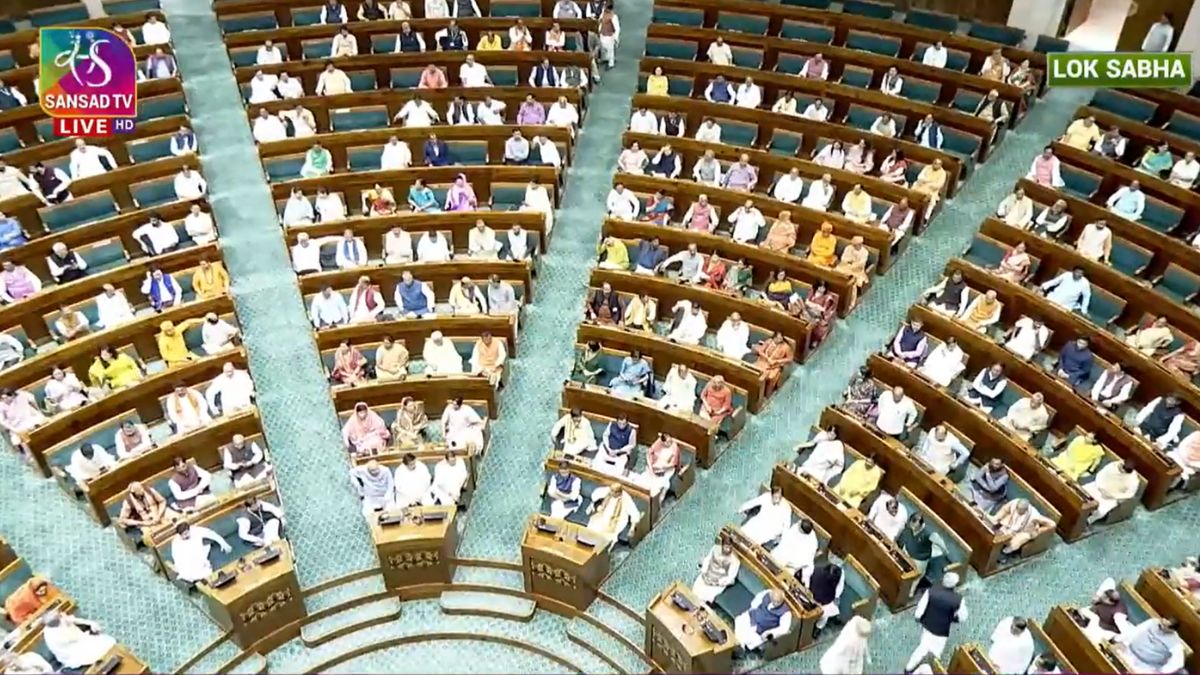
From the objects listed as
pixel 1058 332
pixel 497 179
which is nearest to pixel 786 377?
pixel 1058 332

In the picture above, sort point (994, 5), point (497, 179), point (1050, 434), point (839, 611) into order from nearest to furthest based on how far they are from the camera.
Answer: point (839, 611), point (1050, 434), point (497, 179), point (994, 5)

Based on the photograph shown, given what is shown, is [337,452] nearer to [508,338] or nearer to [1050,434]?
[508,338]

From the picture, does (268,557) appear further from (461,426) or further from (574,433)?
(574,433)

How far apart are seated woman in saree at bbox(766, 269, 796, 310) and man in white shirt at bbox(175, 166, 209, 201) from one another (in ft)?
19.6

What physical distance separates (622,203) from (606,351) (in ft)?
7.17

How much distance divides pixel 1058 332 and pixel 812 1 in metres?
6.47

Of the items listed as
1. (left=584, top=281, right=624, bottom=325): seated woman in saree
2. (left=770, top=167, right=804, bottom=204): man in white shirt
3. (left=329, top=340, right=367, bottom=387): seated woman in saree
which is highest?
(left=770, top=167, right=804, bottom=204): man in white shirt

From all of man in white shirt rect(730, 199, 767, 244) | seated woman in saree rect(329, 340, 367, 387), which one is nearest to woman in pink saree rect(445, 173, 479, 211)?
seated woman in saree rect(329, 340, 367, 387)

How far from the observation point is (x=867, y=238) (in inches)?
395

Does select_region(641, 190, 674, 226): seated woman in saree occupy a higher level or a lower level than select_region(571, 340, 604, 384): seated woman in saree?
higher

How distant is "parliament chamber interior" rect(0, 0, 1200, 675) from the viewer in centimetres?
732

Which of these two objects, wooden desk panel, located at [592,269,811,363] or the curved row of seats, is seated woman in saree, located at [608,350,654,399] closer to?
wooden desk panel, located at [592,269,811,363]

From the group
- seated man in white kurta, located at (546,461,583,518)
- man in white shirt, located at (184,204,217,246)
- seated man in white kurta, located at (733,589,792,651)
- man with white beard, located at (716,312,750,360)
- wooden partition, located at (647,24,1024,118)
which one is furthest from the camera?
wooden partition, located at (647,24,1024,118)

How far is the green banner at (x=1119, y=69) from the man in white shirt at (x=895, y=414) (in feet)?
12.0
